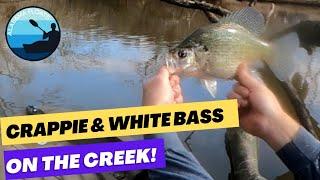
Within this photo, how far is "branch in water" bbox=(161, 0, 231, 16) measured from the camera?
82.8 inches

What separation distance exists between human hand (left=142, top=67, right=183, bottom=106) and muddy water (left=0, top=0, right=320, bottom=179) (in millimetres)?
42

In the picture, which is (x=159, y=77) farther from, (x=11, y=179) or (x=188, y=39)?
(x=11, y=179)

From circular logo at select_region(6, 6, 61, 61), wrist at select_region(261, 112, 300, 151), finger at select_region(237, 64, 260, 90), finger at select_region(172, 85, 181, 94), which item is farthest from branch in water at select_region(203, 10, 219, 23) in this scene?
circular logo at select_region(6, 6, 61, 61)

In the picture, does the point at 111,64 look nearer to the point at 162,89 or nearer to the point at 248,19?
the point at 162,89

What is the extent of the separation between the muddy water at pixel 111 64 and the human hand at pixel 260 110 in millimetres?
52

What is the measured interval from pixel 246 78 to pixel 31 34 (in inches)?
32.4

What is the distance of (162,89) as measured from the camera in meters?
1.92

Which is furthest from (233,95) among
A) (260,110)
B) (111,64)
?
(111,64)

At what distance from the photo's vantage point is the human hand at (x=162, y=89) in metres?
1.90

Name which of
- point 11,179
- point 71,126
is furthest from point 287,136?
point 11,179

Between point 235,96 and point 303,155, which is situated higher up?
point 235,96

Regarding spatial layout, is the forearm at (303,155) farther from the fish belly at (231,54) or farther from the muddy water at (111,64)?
the fish belly at (231,54)

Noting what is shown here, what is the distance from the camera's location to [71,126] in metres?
1.96

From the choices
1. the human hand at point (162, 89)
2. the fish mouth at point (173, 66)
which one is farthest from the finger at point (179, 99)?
the fish mouth at point (173, 66)
